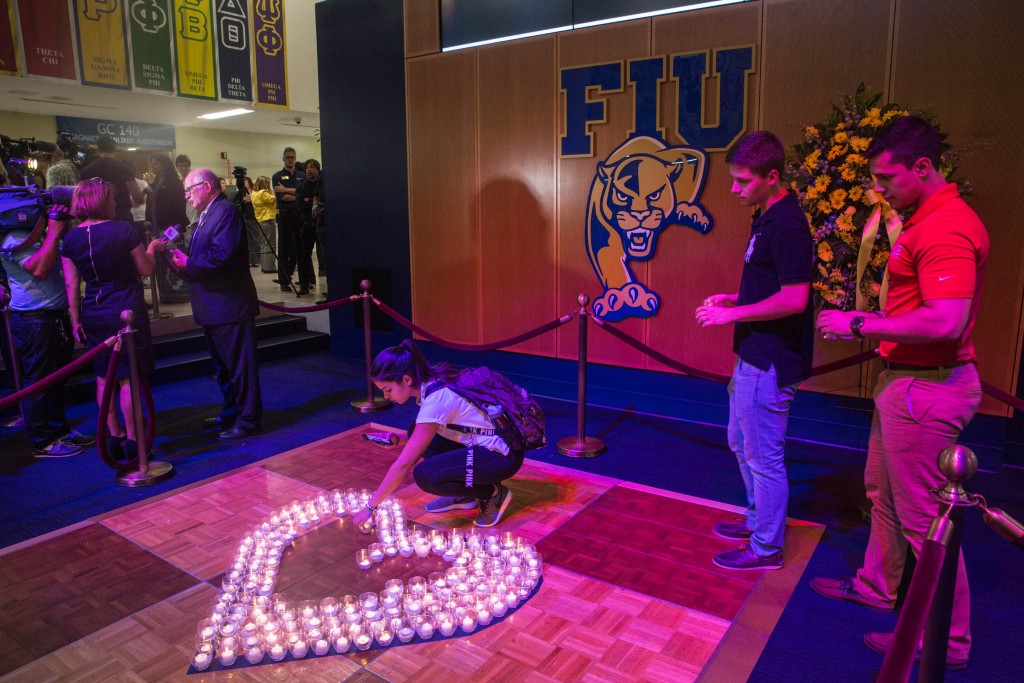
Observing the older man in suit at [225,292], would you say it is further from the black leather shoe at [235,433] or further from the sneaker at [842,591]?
the sneaker at [842,591]

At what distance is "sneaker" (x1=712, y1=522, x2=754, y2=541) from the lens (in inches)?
134

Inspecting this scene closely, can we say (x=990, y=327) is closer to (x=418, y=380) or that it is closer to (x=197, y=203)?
(x=418, y=380)

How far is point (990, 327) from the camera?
14.0ft

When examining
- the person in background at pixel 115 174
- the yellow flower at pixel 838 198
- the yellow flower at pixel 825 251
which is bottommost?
the yellow flower at pixel 825 251

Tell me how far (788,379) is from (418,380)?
1.58 metres

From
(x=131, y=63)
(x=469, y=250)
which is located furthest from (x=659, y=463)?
(x=131, y=63)

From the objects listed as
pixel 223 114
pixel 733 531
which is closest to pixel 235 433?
pixel 733 531

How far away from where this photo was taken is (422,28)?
6359 millimetres

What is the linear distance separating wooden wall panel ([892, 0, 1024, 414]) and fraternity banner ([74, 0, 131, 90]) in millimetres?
8114

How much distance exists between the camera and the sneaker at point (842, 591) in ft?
9.16

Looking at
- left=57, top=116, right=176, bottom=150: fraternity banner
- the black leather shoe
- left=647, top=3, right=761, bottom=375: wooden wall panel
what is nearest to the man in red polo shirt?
left=647, top=3, right=761, bottom=375: wooden wall panel

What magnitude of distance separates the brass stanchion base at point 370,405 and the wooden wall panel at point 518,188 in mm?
1215

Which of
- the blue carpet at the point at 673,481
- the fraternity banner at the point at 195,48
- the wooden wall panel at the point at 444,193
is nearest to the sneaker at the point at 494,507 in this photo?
the blue carpet at the point at 673,481

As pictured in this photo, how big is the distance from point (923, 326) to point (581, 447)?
2736 millimetres
